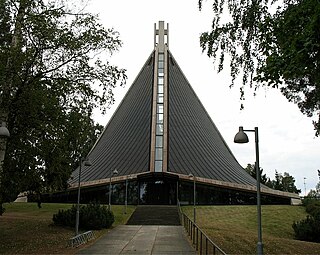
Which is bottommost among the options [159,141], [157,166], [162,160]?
[157,166]

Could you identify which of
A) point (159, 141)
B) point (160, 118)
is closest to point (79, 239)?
point (159, 141)

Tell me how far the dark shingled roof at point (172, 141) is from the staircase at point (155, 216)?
470 centimetres

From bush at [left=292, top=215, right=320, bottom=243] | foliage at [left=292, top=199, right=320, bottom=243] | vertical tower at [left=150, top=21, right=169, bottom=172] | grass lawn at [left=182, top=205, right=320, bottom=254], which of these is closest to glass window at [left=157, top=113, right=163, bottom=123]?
vertical tower at [left=150, top=21, right=169, bottom=172]

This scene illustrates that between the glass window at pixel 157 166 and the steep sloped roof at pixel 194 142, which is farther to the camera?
the steep sloped roof at pixel 194 142

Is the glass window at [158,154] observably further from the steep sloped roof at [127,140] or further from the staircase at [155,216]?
the staircase at [155,216]

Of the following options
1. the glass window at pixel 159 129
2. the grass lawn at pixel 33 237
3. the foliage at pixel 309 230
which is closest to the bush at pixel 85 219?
the grass lawn at pixel 33 237

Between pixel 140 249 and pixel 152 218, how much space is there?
10.3 meters

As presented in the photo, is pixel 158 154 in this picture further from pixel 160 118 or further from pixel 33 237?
pixel 33 237

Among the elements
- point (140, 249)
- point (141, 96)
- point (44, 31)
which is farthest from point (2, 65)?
point (141, 96)

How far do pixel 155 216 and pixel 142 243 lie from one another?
957 cm

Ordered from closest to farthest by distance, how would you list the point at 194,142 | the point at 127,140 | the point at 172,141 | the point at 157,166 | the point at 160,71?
the point at 157,166 < the point at 172,141 < the point at 127,140 < the point at 194,142 < the point at 160,71

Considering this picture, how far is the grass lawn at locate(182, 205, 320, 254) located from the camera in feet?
40.0

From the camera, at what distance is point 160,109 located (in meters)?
33.6

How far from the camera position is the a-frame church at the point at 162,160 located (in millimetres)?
28359
